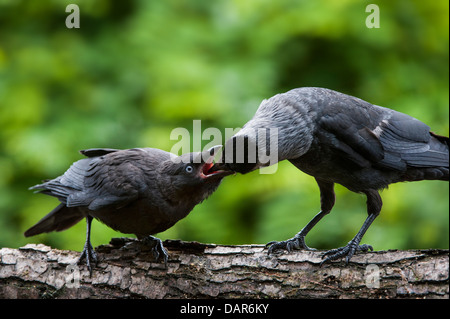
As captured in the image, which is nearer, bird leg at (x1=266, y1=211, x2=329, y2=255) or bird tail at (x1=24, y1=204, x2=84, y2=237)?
bird leg at (x1=266, y1=211, x2=329, y2=255)

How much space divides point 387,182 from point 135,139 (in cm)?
307

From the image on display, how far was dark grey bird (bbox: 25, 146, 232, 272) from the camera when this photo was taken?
14.0ft

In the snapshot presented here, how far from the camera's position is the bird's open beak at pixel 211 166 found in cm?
415

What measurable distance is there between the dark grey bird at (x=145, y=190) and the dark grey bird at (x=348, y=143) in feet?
0.91

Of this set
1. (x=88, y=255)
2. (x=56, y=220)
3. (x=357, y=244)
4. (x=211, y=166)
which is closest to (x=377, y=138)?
(x=357, y=244)

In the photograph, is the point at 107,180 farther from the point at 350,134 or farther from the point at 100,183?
the point at 350,134

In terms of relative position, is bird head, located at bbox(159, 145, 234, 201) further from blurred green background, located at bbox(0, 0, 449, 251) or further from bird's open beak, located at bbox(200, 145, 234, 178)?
blurred green background, located at bbox(0, 0, 449, 251)

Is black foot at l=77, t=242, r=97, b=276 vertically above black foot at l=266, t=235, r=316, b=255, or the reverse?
black foot at l=266, t=235, r=316, b=255

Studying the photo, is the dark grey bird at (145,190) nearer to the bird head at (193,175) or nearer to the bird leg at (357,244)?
the bird head at (193,175)

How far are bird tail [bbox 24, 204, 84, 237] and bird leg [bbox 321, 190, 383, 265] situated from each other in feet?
7.72

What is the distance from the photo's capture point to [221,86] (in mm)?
6176

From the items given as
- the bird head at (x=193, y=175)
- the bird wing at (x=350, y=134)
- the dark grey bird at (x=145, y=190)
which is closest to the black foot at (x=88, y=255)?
the dark grey bird at (x=145, y=190)

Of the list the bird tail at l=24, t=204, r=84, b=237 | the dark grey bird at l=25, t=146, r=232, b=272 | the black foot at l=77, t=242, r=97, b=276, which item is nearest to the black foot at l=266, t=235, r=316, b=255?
the dark grey bird at l=25, t=146, r=232, b=272

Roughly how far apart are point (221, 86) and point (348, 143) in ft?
7.42
